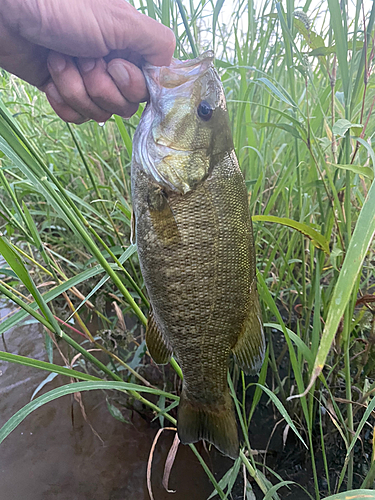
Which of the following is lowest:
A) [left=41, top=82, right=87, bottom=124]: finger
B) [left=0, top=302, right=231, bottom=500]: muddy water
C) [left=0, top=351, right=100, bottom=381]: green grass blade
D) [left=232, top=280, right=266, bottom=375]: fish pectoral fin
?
[left=0, top=302, right=231, bottom=500]: muddy water

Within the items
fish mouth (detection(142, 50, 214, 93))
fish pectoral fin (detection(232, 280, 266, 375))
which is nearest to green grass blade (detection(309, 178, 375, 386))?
fish pectoral fin (detection(232, 280, 266, 375))

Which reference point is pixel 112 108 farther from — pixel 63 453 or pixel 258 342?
pixel 63 453

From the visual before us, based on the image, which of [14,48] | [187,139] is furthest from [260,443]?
[14,48]

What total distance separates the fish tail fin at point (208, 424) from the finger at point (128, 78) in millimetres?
955

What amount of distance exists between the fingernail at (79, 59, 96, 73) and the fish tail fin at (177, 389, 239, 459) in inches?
41.9

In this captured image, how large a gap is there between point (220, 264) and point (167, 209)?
0.22 meters

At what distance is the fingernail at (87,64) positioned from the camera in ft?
3.02

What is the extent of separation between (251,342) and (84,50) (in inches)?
39.5

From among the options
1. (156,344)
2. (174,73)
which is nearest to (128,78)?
(174,73)

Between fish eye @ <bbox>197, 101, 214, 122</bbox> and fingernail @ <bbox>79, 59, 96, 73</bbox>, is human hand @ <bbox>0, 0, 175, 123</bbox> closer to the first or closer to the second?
fingernail @ <bbox>79, 59, 96, 73</bbox>

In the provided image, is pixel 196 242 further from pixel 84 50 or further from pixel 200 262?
pixel 84 50

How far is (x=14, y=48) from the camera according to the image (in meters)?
0.89

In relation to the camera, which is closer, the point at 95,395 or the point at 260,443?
the point at 260,443

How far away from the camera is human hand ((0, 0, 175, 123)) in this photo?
2.57 ft
